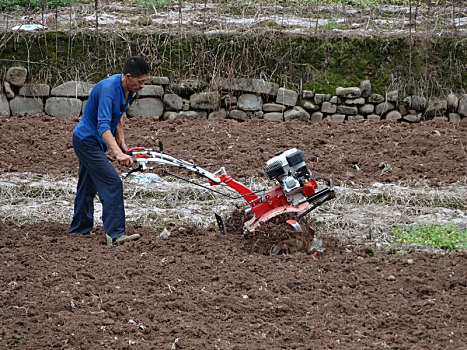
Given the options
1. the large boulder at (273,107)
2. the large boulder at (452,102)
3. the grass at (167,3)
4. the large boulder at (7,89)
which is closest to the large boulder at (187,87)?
the large boulder at (273,107)

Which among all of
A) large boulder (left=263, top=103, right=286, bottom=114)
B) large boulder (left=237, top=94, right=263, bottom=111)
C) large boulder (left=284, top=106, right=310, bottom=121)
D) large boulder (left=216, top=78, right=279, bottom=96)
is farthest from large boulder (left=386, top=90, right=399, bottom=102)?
large boulder (left=237, top=94, right=263, bottom=111)

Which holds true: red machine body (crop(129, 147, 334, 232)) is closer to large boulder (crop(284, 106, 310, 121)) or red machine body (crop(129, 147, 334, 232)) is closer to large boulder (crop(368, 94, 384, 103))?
large boulder (crop(284, 106, 310, 121))

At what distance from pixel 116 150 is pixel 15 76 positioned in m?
5.07

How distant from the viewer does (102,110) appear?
202 inches

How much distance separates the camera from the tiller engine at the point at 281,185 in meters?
5.21

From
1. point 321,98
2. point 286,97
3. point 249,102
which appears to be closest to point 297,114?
point 286,97

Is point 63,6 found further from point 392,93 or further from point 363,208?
point 363,208

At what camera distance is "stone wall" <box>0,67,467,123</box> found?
935cm

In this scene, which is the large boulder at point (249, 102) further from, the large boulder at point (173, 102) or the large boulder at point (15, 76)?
the large boulder at point (15, 76)

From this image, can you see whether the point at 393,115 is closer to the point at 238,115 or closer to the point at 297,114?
the point at 297,114

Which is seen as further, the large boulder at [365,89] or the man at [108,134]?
the large boulder at [365,89]

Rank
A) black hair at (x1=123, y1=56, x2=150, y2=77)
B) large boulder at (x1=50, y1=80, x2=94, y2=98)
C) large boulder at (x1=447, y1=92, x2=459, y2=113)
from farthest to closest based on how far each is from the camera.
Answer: large boulder at (x1=447, y1=92, x2=459, y2=113), large boulder at (x1=50, y1=80, x2=94, y2=98), black hair at (x1=123, y1=56, x2=150, y2=77)

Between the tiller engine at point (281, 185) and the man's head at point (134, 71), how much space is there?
56cm

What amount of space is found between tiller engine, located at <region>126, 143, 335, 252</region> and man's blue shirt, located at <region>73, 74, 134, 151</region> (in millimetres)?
325
